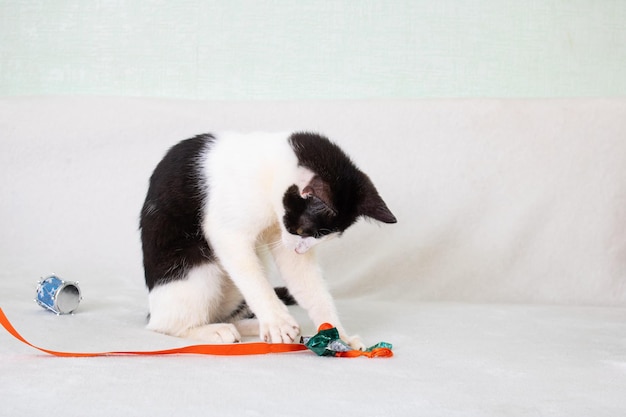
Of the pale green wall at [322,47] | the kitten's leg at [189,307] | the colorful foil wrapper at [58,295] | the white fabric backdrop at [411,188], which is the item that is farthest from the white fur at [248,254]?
the pale green wall at [322,47]

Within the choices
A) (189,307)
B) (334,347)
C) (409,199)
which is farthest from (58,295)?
(409,199)

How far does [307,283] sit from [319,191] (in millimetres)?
358

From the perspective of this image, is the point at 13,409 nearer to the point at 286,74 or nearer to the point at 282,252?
the point at 282,252

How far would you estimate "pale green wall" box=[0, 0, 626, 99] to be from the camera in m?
2.90

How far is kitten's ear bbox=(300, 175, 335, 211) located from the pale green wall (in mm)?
1353

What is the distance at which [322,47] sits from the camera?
2.91 meters

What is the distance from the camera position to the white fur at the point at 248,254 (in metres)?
1.76

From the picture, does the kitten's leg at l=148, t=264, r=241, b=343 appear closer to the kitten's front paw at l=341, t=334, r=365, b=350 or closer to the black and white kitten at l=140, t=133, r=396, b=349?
the black and white kitten at l=140, t=133, r=396, b=349

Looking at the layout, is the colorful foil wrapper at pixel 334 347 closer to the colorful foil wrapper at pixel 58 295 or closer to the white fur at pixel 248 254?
the white fur at pixel 248 254

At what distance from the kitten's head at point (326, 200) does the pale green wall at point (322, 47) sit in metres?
1.23

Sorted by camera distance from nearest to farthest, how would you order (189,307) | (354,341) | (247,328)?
1. (354,341)
2. (189,307)
3. (247,328)

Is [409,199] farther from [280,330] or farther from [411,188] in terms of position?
[280,330]

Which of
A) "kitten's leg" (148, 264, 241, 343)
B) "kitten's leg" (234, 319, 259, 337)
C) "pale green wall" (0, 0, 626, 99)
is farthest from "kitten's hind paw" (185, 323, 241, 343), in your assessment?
"pale green wall" (0, 0, 626, 99)

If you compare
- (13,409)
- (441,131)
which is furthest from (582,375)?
(441,131)
